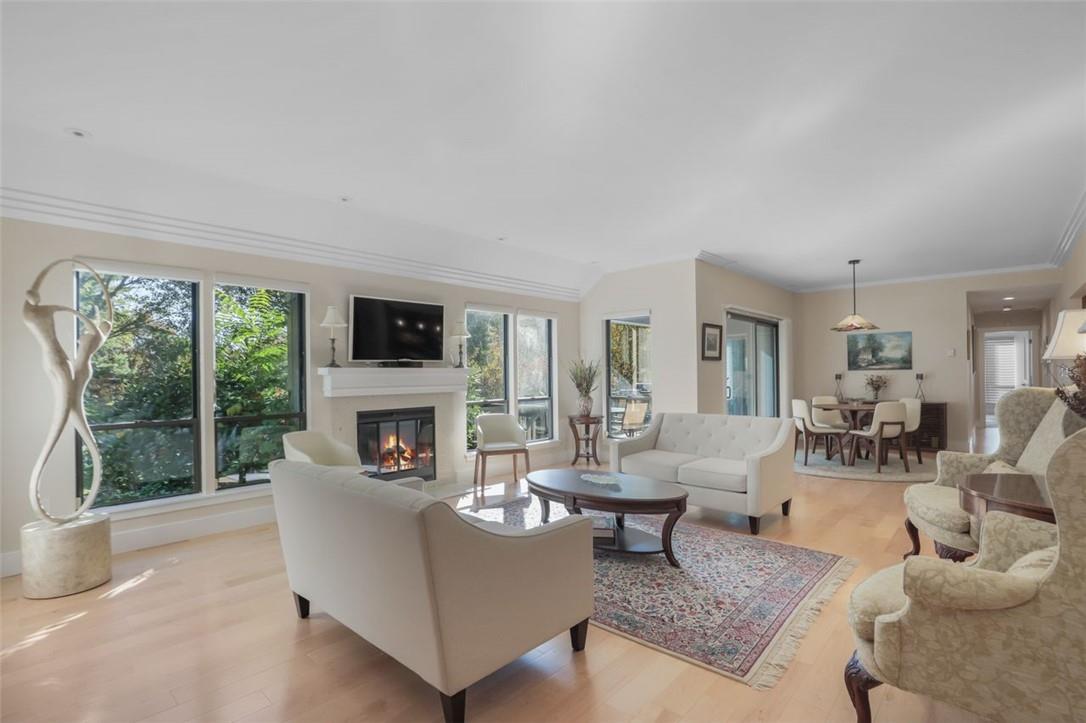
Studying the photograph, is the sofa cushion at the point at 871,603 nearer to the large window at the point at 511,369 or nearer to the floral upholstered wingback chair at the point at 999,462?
the floral upholstered wingback chair at the point at 999,462

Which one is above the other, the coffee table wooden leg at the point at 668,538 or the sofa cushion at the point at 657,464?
the sofa cushion at the point at 657,464

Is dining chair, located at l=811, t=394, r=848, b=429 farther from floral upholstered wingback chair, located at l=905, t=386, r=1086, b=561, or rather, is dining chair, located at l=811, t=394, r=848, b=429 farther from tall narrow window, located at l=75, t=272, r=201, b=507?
tall narrow window, located at l=75, t=272, r=201, b=507

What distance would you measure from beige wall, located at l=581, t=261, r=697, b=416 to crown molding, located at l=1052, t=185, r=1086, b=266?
11.0 feet

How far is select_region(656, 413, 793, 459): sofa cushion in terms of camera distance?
436 cm

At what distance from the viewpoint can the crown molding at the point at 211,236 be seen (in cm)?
334

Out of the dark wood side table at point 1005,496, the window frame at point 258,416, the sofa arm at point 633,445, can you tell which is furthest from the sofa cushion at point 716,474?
the window frame at point 258,416

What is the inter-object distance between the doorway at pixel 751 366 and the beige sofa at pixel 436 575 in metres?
5.15

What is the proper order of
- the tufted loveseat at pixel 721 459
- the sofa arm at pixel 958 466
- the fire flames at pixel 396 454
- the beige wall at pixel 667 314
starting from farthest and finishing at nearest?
1. the beige wall at pixel 667 314
2. the fire flames at pixel 396 454
3. the tufted loveseat at pixel 721 459
4. the sofa arm at pixel 958 466

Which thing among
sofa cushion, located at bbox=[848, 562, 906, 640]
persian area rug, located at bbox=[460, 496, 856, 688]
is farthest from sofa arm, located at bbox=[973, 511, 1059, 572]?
persian area rug, located at bbox=[460, 496, 856, 688]

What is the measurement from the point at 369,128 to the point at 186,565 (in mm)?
3153

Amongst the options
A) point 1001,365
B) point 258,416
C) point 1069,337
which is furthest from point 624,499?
point 1001,365

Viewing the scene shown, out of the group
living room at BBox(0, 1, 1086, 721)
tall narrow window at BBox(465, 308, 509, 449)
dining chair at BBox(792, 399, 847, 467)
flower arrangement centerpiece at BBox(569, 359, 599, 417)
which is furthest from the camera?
flower arrangement centerpiece at BBox(569, 359, 599, 417)

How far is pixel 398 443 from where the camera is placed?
5.38 meters

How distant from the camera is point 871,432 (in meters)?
6.12
